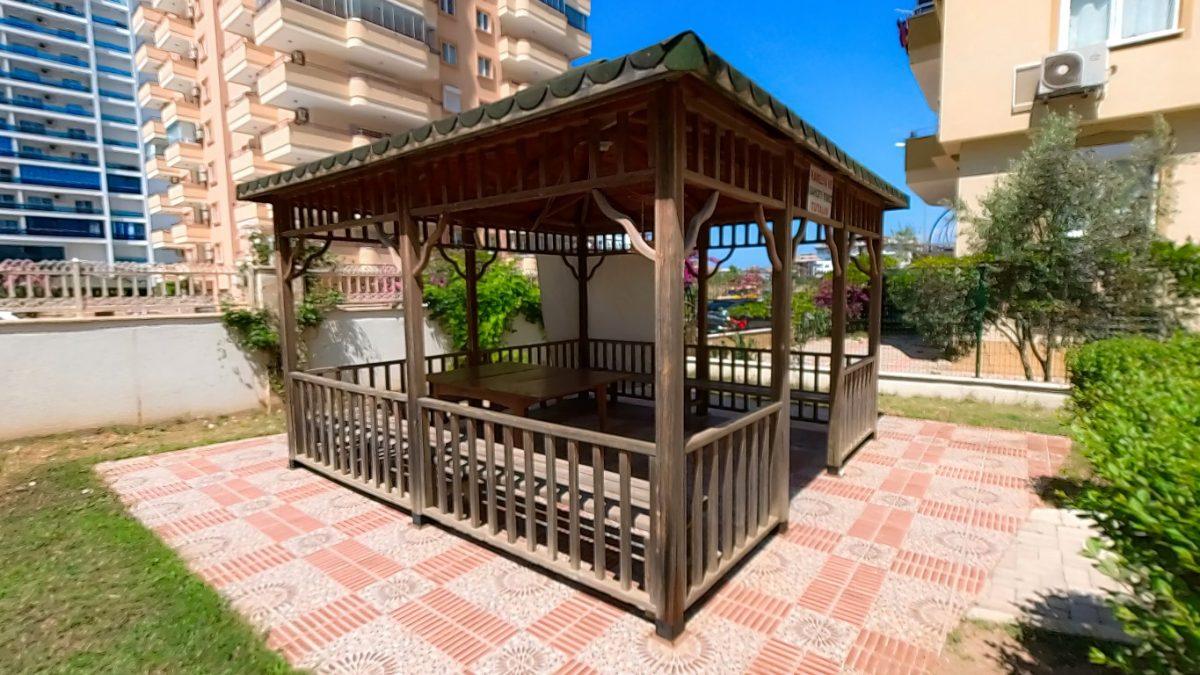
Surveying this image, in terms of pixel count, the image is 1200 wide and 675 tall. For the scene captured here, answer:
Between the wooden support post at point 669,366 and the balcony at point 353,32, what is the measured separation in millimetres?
21057

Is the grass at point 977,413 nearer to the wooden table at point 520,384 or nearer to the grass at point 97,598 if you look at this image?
the wooden table at point 520,384

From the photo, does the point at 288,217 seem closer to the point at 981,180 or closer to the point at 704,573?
the point at 704,573

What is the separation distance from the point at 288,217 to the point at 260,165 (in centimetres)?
1874

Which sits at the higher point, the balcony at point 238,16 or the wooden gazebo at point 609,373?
the balcony at point 238,16

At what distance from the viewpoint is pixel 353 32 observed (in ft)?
63.3

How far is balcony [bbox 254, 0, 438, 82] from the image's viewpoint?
18266mm

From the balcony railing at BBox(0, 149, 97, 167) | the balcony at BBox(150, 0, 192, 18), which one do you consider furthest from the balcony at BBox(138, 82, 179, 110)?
the balcony railing at BBox(0, 149, 97, 167)

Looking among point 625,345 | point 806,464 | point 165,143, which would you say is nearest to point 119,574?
point 806,464

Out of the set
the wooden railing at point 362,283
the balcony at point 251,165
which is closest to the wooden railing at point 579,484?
the wooden railing at point 362,283

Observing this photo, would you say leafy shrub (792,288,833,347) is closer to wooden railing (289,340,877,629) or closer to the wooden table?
wooden railing (289,340,877,629)

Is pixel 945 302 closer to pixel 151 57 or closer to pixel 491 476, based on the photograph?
pixel 491 476

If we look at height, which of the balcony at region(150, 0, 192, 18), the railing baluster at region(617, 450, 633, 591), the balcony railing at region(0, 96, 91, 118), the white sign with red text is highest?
the balcony railing at region(0, 96, 91, 118)

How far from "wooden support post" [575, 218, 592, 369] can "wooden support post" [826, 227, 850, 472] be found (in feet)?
11.1

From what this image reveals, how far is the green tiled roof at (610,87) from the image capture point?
2.13 metres
